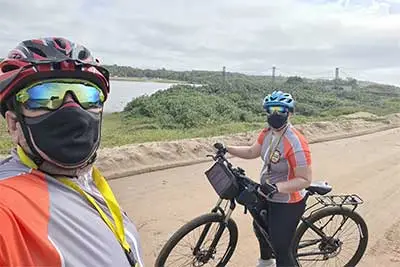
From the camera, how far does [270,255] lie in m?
4.35

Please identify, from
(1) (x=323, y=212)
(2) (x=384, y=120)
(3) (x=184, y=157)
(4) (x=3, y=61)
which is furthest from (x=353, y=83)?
(4) (x=3, y=61)

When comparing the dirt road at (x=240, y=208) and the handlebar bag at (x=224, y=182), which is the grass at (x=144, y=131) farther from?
the handlebar bag at (x=224, y=182)

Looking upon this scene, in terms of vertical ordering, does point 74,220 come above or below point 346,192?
above

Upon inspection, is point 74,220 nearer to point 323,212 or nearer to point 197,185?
point 323,212

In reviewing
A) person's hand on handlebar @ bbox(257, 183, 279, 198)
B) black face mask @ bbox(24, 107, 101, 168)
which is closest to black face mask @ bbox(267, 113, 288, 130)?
person's hand on handlebar @ bbox(257, 183, 279, 198)

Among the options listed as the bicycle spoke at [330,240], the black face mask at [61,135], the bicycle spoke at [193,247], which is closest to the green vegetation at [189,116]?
the bicycle spoke at [193,247]

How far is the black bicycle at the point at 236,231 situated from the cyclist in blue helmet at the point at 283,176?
0.14m

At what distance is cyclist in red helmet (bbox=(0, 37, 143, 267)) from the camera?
127 centimetres

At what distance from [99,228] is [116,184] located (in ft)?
21.1

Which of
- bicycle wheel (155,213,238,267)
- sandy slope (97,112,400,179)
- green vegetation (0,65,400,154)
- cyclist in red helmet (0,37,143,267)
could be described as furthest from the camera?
green vegetation (0,65,400,154)

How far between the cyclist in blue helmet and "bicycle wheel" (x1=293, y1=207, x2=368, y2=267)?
1.25ft

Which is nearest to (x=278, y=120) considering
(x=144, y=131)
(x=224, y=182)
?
(x=224, y=182)

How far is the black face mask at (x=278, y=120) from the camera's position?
3912 mm

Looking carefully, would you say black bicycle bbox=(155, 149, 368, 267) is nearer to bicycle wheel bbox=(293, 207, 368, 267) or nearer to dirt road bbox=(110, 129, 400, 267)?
bicycle wheel bbox=(293, 207, 368, 267)
